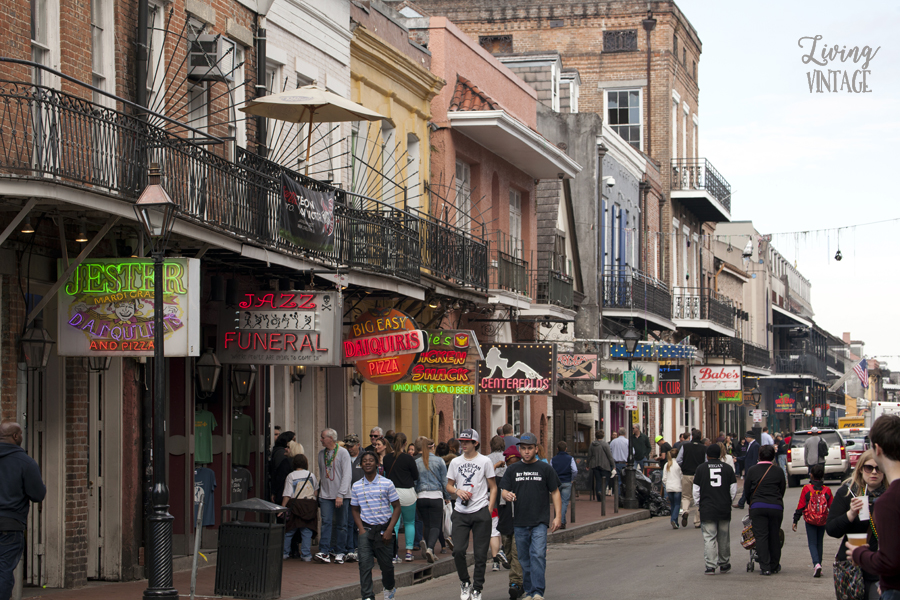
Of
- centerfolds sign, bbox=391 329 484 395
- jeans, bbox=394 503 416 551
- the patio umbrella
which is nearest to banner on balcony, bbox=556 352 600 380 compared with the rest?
centerfolds sign, bbox=391 329 484 395

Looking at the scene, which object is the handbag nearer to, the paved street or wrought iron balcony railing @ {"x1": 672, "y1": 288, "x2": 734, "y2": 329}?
the paved street

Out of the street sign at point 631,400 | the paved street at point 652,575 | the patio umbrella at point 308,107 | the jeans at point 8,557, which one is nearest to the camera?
the jeans at point 8,557

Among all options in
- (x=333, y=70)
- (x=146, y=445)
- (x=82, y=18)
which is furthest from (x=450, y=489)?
(x=333, y=70)

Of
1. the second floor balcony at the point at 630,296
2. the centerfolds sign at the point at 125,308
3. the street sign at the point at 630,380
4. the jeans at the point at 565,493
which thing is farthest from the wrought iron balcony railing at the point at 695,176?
the centerfolds sign at the point at 125,308

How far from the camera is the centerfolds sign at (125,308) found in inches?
481

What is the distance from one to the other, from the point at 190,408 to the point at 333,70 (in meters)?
6.94

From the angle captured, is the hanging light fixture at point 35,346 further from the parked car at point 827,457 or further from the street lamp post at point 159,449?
the parked car at point 827,457

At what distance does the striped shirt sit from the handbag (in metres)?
4.49

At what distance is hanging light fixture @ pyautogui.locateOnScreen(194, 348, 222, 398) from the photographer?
15477mm

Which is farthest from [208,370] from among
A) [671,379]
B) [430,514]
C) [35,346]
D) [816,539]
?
[671,379]

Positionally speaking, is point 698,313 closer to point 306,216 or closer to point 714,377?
point 714,377

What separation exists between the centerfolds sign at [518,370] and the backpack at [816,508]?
9.32 m

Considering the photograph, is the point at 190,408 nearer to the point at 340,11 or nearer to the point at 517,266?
the point at 340,11

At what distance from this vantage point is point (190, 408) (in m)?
16.3
